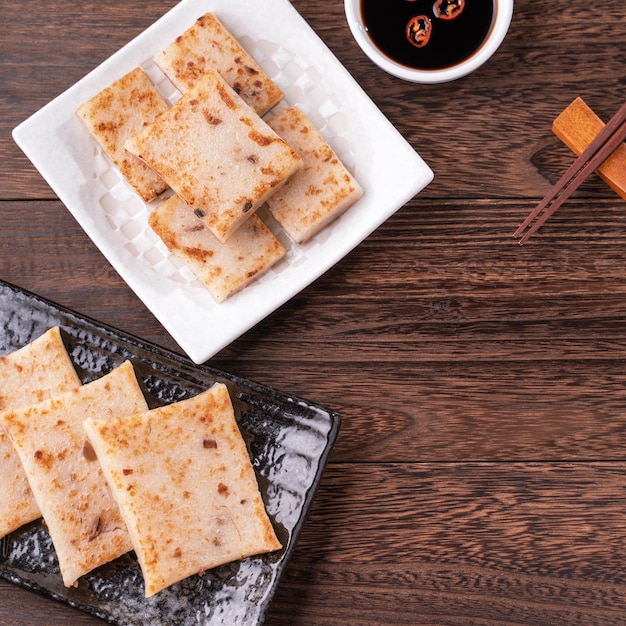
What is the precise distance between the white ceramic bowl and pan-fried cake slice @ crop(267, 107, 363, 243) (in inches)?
9.7

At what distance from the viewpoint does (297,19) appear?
1912 mm

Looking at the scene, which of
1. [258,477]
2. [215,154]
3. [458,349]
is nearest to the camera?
[215,154]

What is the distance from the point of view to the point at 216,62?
6.27 feet

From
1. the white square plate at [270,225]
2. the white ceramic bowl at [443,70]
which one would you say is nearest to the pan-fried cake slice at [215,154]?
the white square plate at [270,225]

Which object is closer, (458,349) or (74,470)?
(74,470)

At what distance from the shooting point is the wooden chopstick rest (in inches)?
75.4

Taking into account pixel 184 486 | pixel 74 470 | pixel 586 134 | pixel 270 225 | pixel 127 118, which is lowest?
pixel 184 486

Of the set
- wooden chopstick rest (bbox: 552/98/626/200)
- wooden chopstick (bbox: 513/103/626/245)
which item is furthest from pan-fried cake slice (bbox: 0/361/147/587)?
wooden chopstick rest (bbox: 552/98/626/200)

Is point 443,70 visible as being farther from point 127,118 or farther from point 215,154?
point 127,118

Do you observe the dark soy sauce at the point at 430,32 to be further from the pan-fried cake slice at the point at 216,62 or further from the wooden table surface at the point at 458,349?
the pan-fried cake slice at the point at 216,62

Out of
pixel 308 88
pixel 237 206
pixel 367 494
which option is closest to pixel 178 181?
pixel 237 206

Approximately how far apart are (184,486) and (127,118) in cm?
100

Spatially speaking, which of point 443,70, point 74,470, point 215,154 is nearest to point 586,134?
point 443,70

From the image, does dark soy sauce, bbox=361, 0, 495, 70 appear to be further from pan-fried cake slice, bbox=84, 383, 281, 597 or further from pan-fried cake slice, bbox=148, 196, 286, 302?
pan-fried cake slice, bbox=84, 383, 281, 597
